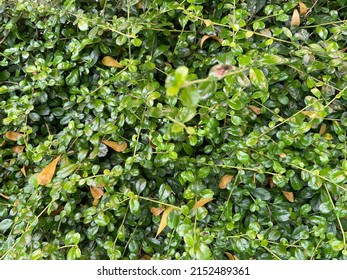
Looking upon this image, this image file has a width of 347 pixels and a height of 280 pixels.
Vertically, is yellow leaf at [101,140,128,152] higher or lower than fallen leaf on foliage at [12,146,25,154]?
higher

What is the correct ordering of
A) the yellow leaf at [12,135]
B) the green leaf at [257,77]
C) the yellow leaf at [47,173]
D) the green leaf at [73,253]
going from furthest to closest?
the yellow leaf at [12,135] < the yellow leaf at [47,173] < the green leaf at [73,253] < the green leaf at [257,77]

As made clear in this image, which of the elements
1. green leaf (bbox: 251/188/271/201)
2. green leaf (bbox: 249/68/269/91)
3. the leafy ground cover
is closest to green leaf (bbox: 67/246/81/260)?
the leafy ground cover

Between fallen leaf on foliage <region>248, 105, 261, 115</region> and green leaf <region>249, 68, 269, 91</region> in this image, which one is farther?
fallen leaf on foliage <region>248, 105, 261, 115</region>

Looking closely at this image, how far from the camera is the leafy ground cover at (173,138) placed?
3.32 ft

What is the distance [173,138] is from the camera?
39.4 inches

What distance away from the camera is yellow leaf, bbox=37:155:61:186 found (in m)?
1.08

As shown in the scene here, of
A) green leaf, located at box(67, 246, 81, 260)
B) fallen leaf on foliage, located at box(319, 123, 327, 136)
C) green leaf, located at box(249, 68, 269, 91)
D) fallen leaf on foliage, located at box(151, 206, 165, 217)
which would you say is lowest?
green leaf, located at box(67, 246, 81, 260)

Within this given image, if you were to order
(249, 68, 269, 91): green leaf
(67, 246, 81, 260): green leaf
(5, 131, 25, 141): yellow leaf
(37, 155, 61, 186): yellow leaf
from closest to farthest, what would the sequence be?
(249, 68, 269, 91): green leaf
(67, 246, 81, 260): green leaf
(37, 155, 61, 186): yellow leaf
(5, 131, 25, 141): yellow leaf

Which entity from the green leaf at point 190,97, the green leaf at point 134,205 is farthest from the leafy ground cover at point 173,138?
the green leaf at point 190,97

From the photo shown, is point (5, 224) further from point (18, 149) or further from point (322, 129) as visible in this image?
point (322, 129)

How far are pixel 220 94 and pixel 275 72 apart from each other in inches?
7.1

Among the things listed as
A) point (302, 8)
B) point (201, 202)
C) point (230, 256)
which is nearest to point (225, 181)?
point (201, 202)

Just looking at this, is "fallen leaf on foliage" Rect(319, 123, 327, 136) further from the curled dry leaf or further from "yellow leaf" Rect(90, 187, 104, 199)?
"yellow leaf" Rect(90, 187, 104, 199)

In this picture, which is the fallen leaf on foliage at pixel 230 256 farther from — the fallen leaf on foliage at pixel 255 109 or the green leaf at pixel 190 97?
the green leaf at pixel 190 97
